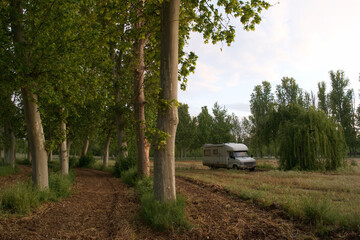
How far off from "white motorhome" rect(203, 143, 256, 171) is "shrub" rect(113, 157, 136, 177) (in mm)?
11037

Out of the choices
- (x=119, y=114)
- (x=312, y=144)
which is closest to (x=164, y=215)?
(x=119, y=114)

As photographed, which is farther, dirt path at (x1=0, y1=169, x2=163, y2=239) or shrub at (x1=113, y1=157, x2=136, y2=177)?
shrub at (x1=113, y1=157, x2=136, y2=177)

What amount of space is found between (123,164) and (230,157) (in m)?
11.5

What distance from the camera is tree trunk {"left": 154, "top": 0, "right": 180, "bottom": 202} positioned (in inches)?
235

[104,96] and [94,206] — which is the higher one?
[104,96]

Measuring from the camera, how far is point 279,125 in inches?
1021

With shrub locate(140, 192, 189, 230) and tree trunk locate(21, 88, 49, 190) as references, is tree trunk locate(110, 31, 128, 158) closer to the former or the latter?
tree trunk locate(21, 88, 49, 190)

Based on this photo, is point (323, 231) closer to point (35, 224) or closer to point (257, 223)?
point (257, 223)

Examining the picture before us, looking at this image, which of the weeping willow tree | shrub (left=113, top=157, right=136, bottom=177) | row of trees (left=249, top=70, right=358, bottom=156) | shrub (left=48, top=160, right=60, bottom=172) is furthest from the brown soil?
row of trees (left=249, top=70, right=358, bottom=156)

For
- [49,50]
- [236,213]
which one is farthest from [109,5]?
[236,213]

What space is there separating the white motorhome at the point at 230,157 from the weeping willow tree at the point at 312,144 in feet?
10.6

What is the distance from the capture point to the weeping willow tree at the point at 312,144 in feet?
66.0

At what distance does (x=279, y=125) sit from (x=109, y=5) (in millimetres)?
23007

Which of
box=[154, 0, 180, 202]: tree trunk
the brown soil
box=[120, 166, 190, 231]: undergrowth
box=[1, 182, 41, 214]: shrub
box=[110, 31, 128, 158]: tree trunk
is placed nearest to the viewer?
the brown soil
